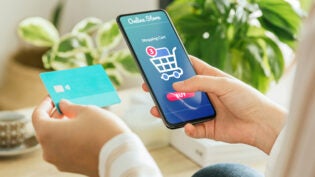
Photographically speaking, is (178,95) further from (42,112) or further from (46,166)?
(46,166)

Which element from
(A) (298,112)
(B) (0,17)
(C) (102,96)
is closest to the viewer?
(A) (298,112)

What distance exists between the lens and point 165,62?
92 centimetres

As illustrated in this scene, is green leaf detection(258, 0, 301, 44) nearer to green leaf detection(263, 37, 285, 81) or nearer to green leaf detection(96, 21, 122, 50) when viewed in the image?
green leaf detection(263, 37, 285, 81)

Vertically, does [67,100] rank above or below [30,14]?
above

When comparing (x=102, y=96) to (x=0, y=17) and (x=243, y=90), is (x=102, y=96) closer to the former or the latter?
(x=243, y=90)

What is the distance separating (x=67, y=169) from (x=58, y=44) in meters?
0.52

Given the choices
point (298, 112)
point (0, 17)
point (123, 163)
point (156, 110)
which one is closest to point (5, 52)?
point (0, 17)

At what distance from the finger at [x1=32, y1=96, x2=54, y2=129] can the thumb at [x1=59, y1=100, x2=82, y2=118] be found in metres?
0.02

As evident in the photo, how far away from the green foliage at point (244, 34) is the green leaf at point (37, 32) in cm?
32

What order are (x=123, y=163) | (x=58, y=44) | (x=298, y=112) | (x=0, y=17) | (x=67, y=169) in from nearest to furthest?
(x=298, y=112)
(x=123, y=163)
(x=67, y=169)
(x=58, y=44)
(x=0, y=17)

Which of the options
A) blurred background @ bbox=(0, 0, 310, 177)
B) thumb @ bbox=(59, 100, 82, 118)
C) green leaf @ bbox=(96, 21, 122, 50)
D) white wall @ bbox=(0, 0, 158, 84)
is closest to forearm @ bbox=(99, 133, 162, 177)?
thumb @ bbox=(59, 100, 82, 118)

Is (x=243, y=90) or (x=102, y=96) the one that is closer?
(x=243, y=90)

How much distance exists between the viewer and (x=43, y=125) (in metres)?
0.84

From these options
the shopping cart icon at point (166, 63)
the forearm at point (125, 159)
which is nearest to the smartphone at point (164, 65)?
the shopping cart icon at point (166, 63)
